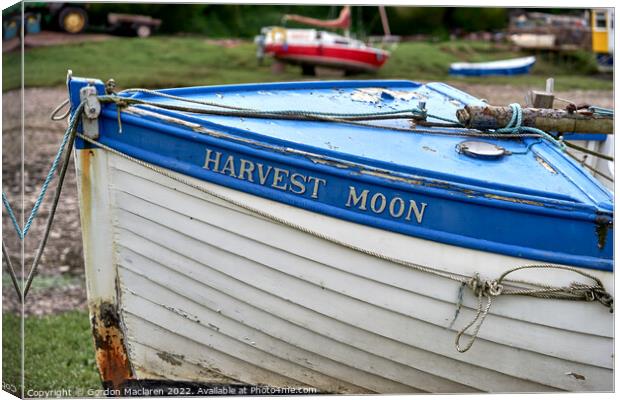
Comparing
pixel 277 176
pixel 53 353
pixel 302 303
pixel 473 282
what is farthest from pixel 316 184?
pixel 53 353

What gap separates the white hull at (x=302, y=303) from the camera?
4336 mm

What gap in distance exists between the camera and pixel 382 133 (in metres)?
4.65

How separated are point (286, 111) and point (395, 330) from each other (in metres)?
1.22

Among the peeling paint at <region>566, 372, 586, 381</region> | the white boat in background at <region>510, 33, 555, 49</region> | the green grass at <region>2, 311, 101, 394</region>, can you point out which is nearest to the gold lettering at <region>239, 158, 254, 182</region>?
the green grass at <region>2, 311, 101, 394</region>

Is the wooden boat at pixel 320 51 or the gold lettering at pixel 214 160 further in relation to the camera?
the wooden boat at pixel 320 51

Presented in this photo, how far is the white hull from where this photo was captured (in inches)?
171

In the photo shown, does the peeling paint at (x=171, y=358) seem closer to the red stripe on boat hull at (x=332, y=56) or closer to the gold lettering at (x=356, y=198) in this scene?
the gold lettering at (x=356, y=198)

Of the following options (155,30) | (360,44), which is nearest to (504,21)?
(360,44)

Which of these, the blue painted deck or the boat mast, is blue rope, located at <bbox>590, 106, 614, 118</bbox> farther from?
the boat mast

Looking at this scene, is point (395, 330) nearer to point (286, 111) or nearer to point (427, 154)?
point (427, 154)

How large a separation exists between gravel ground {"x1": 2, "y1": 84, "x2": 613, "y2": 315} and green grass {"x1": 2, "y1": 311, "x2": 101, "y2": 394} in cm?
15

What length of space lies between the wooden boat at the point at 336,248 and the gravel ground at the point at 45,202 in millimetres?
343

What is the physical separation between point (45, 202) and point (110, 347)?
364cm

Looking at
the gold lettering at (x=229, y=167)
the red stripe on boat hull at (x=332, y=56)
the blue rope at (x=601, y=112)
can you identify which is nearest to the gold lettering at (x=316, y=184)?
the gold lettering at (x=229, y=167)
